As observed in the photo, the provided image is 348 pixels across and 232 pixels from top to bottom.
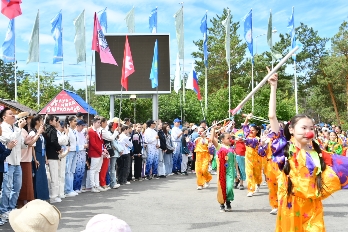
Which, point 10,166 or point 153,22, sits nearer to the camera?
point 10,166

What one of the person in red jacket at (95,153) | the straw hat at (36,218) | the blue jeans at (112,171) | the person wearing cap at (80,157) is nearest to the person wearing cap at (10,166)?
the person wearing cap at (80,157)

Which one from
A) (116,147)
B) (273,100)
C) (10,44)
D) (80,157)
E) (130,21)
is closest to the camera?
(273,100)

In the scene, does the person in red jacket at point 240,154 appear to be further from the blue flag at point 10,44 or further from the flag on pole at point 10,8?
the blue flag at point 10,44

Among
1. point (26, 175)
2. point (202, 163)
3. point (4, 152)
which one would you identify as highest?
point (4, 152)

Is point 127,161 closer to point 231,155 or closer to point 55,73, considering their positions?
point 231,155

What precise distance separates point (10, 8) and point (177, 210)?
10.5 m

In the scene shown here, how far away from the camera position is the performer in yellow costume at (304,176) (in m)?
4.29

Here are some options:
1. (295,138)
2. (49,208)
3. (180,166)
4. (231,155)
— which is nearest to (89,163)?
(231,155)

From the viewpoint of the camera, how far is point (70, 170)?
1048 centimetres

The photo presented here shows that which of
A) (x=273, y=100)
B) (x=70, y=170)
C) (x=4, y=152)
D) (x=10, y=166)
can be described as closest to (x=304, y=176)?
(x=273, y=100)

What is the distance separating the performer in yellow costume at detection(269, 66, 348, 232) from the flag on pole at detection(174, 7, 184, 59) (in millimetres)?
23311

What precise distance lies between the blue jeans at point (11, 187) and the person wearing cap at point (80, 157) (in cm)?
315

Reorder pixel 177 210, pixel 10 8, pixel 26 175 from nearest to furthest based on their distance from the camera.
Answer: pixel 26 175, pixel 177 210, pixel 10 8

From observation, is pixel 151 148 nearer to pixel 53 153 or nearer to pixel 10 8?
pixel 53 153
